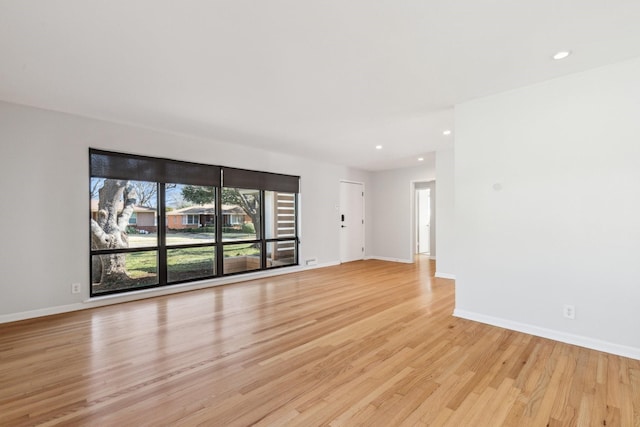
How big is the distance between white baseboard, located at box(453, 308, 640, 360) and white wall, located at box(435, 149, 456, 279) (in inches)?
93.0

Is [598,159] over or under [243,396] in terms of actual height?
over

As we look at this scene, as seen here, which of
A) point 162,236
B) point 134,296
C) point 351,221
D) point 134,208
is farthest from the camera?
point 351,221

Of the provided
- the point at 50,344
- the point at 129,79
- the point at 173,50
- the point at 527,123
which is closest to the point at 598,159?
the point at 527,123

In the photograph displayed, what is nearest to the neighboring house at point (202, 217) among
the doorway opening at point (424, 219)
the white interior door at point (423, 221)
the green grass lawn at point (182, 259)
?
the green grass lawn at point (182, 259)

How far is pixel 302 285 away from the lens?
200 inches

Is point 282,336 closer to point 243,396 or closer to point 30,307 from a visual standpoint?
point 243,396

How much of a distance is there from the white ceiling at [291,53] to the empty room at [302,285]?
0.02 meters

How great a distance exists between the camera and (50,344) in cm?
277

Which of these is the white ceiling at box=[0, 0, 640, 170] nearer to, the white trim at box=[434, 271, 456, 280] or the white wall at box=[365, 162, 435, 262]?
the white trim at box=[434, 271, 456, 280]

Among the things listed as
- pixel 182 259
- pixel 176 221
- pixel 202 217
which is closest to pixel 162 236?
pixel 176 221

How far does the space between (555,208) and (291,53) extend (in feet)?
9.06

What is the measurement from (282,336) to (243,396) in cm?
98

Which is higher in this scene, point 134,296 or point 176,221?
point 176,221

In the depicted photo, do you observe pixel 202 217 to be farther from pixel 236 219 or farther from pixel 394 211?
pixel 394 211
